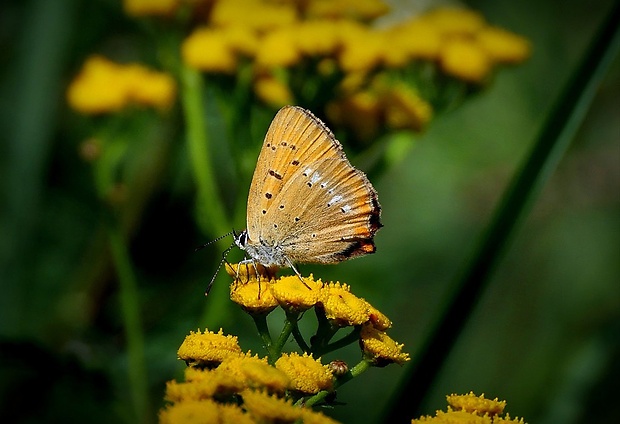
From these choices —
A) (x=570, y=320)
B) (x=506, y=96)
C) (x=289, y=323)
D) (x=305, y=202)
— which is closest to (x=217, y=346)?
(x=289, y=323)

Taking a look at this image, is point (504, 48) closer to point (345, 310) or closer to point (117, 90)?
point (117, 90)

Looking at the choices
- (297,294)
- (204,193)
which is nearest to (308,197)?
(204,193)

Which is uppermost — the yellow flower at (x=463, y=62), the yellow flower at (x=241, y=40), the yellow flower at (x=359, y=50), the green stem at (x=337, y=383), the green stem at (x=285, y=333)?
the yellow flower at (x=241, y=40)

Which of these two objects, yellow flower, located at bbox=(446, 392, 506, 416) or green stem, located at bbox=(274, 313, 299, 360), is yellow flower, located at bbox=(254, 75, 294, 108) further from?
yellow flower, located at bbox=(446, 392, 506, 416)

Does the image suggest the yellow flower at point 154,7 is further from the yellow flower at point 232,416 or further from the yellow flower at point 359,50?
the yellow flower at point 232,416

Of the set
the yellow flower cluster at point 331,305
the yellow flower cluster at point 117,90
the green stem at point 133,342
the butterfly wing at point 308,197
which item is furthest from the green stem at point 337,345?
the yellow flower cluster at point 117,90
